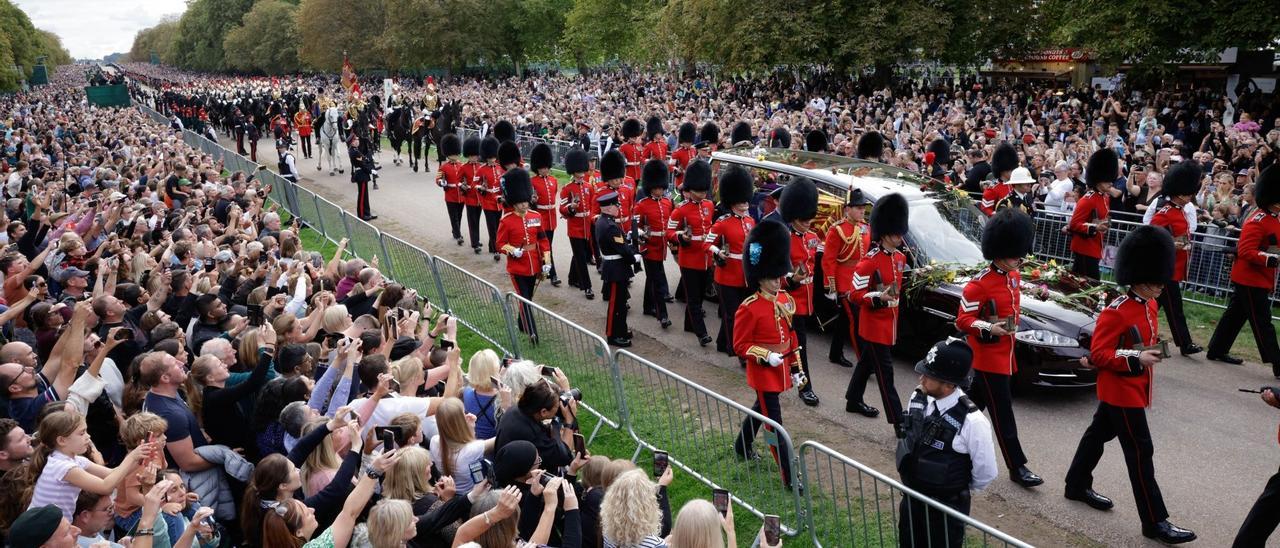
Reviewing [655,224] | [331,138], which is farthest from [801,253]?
[331,138]

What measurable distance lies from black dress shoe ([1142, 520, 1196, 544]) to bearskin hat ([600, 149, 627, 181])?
21.4 ft

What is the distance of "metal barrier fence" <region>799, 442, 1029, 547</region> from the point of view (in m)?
4.42

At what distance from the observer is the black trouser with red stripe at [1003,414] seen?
6277mm

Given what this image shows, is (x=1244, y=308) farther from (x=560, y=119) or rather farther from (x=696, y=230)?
(x=560, y=119)

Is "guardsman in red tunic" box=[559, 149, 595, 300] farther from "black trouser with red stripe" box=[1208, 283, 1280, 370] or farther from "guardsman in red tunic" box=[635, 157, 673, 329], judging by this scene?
"black trouser with red stripe" box=[1208, 283, 1280, 370]

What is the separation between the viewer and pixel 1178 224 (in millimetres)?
8570

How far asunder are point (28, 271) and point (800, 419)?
20.8 ft

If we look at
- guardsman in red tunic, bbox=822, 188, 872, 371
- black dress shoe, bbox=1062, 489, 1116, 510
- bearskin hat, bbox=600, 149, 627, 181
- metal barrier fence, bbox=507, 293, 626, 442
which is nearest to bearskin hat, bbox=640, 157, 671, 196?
bearskin hat, bbox=600, 149, 627, 181

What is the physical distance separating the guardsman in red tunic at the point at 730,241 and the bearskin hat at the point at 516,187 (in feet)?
6.53

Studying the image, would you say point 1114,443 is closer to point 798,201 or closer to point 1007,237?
point 1007,237

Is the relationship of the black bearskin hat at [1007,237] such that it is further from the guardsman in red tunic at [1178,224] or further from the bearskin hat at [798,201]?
the guardsman in red tunic at [1178,224]

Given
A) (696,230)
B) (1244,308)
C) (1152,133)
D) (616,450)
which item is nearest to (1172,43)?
(1152,133)

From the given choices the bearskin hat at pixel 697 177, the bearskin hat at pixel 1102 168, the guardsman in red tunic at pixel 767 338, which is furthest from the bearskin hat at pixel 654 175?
the bearskin hat at pixel 1102 168

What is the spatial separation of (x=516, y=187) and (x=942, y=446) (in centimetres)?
589
